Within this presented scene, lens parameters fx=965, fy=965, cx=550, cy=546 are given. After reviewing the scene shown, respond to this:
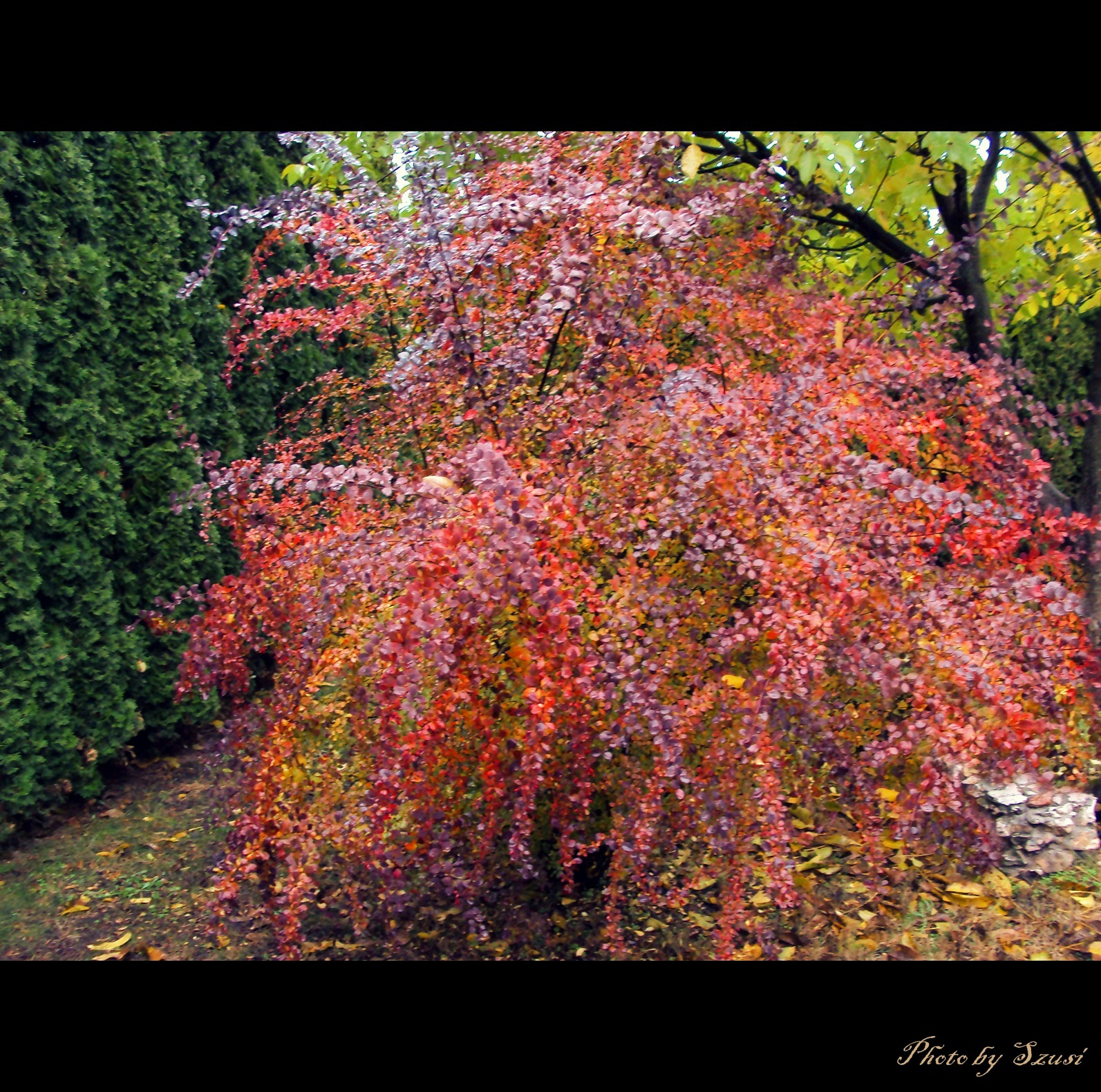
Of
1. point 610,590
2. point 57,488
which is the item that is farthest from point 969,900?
point 57,488

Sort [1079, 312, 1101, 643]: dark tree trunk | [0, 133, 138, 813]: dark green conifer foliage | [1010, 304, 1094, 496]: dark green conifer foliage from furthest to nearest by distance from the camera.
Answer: [1010, 304, 1094, 496]: dark green conifer foliage → [1079, 312, 1101, 643]: dark tree trunk → [0, 133, 138, 813]: dark green conifer foliage

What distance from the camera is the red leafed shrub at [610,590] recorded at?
2615 mm

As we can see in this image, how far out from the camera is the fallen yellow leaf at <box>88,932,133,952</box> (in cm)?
349

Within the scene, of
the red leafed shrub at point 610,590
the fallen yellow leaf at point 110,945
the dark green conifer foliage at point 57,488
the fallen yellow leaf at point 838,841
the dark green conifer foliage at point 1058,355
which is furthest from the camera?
the dark green conifer foliage at point 1058,355

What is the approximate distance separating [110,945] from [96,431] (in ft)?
7.85

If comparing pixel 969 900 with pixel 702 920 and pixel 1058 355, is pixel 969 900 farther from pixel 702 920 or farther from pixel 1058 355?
pixel 1058 355

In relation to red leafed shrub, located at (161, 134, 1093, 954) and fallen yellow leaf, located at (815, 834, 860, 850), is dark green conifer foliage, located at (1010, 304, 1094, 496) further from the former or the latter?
fallen yellow leaf, located at (815, 834, 860, 850)

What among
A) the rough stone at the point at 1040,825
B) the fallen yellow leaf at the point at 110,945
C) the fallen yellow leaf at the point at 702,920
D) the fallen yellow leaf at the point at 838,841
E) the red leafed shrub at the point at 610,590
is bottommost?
the fallen yellow leaf at the point at 110,945

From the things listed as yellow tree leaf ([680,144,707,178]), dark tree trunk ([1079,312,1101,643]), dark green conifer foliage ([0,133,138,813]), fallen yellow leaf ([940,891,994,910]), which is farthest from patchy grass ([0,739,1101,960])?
yellow tree leaf ([680,144,707,178])

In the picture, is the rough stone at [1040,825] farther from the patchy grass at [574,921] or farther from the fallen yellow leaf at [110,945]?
the fallen yellow leaf at [110,945]

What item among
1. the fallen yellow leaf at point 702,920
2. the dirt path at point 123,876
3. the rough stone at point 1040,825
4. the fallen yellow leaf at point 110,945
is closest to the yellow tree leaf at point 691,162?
the rough stone at point 1040,825

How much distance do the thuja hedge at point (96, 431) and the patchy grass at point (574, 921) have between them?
67 centimetres

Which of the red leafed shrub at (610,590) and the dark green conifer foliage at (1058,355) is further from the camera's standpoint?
the dark green conifer foliage at (1058,355)
